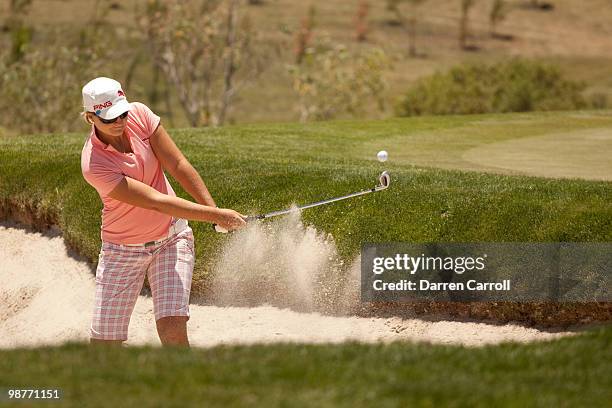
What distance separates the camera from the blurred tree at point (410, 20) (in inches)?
4759

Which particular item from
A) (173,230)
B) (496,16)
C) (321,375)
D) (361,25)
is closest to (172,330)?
(173,230)

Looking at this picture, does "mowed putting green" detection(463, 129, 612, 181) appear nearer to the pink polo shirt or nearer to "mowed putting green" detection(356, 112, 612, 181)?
"mowed putting green" detection(356, 112, 612, 181)

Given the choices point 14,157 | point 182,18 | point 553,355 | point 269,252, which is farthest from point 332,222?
point 182,18

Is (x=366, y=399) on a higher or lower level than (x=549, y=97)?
lower

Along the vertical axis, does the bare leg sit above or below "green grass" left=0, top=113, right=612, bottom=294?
below

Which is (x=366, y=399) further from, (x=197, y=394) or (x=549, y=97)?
(x=549, y=97)

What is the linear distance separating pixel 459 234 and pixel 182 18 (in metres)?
45.0

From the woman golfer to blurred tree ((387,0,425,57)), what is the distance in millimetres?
112257

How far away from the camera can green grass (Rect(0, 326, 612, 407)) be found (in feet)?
18.6

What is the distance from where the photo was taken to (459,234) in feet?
36.3

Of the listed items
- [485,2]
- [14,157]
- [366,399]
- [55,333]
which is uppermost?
[485,2]

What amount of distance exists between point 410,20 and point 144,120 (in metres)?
119

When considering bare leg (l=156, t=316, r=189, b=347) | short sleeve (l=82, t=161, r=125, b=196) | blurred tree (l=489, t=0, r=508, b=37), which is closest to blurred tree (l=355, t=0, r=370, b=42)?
blurred tree (l=489, t=0, r=508, b=37)

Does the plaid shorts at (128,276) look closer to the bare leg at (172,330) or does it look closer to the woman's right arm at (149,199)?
the bare leg at (172,330)
